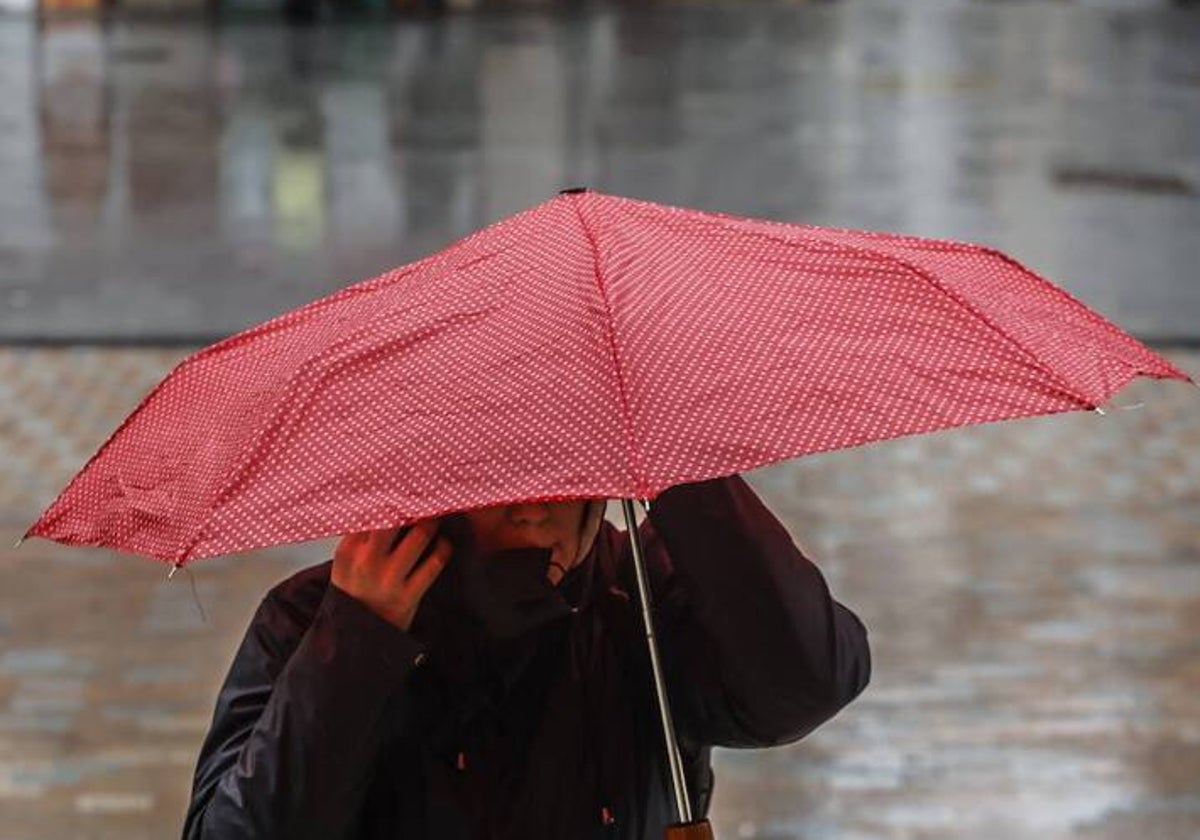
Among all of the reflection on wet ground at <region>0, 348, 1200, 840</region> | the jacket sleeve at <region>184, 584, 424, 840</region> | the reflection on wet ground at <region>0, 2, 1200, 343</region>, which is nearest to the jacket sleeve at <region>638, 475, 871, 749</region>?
the jacket sleeve at <region>184, 584, 424, 840</region>

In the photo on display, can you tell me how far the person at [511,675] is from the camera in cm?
256

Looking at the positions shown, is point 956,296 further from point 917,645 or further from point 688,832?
point 917,645

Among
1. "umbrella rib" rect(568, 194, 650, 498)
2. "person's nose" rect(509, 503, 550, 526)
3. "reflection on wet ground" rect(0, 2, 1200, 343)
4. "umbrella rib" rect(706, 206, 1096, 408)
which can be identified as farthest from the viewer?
"reflection on wet ground" rect(0, 2, 1200, 343)

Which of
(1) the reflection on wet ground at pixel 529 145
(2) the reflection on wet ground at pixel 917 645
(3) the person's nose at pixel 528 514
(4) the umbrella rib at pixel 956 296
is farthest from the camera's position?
(1) the reflection on wet ground at pixel 529 145

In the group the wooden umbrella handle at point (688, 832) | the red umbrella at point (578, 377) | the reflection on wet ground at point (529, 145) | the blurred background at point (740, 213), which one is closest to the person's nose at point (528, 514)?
the red umbrella at point (578, 377)

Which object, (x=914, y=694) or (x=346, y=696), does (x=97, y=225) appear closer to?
(x=914, y=694)

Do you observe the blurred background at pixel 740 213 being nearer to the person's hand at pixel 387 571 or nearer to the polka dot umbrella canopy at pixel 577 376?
the polka dot umbrella canopy at pixel 577 376

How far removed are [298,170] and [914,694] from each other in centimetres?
905

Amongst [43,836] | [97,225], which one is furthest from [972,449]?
[97,225]

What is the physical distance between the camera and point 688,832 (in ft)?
8.63

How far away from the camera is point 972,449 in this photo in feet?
29.1

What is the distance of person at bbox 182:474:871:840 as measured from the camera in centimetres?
256

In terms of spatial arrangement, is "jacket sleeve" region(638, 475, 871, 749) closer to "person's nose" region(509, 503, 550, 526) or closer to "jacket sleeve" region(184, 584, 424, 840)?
"person's nose" region(509, 503, 550, 526)

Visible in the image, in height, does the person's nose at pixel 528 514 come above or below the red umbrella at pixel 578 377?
below
